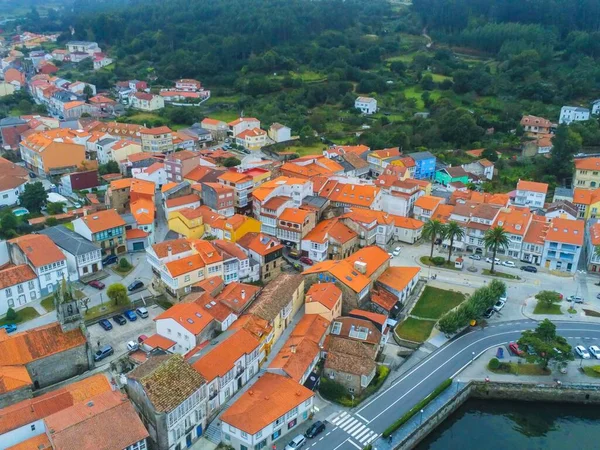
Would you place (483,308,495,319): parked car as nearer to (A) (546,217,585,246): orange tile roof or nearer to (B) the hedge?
(B) the hedge

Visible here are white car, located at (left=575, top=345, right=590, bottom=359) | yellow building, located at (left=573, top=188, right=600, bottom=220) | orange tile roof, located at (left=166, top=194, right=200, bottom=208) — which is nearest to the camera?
white car, located at (left=575, top=345, right=590, bottom=359)

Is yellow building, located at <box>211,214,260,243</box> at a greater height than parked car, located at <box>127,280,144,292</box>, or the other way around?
yellow building, located at <box>211,214,260,243</box>

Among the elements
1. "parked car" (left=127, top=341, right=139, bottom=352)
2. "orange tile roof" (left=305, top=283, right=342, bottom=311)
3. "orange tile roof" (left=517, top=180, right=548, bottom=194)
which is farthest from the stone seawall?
"orange tile roof" (left=517, top=180, right=548, bottom=194)

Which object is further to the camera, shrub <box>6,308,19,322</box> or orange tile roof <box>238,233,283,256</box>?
orange tile roof <box>238,233,283,256</box>

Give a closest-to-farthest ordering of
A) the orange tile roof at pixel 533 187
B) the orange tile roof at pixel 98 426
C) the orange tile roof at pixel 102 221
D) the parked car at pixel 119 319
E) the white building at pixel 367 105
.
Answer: the orange tile roof at pixel 98 426 < the parked car at pixel 119 319 < the orange tile roof at pixel 102 221 < the orange tile roof at pixel 533 187 < the white building at pixel 367 105

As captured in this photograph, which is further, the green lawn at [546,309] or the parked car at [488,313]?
the green lawn at [546,309]

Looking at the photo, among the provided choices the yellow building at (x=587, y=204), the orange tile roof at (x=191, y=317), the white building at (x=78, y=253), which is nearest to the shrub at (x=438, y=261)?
the yellow building at (x=587, y=204)

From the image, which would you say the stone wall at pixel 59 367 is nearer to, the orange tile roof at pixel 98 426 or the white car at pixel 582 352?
the orange tile roof at pixel 98 426
